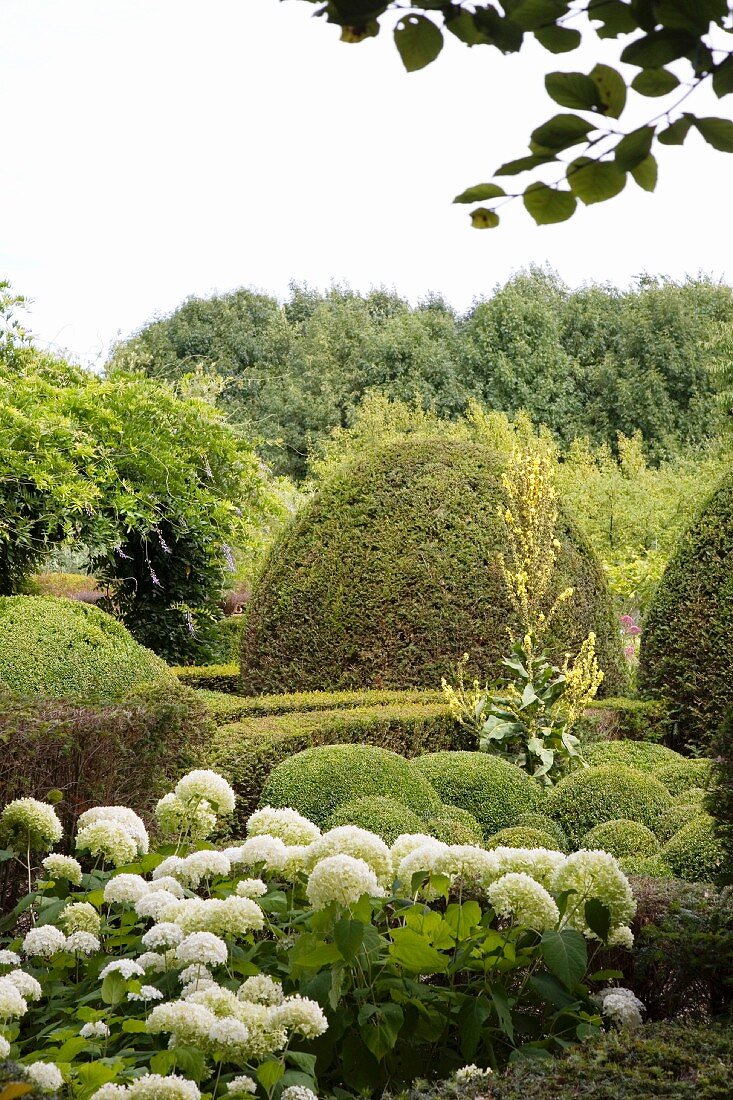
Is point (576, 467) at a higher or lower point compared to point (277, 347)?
lower

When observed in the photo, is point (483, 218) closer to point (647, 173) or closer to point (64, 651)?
point (647, 173)

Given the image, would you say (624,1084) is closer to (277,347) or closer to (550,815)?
(550,815)

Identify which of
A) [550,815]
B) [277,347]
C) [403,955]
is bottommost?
[550,815]

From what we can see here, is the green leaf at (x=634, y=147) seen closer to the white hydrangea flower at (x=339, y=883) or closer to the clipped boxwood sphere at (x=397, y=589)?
the white hydrangea flower at (x=339, y=883)

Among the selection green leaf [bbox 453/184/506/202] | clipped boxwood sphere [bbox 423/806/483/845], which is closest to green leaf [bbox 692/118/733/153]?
green leaf [bbox 453/184/506/202]

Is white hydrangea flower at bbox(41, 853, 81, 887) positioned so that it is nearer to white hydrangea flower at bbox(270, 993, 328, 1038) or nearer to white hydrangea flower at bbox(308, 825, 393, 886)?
white hydrangea flower at bbox(308, 825, 393, 886)

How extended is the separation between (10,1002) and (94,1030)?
178mm

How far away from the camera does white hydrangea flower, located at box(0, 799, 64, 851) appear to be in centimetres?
306

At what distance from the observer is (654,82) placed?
1.70m

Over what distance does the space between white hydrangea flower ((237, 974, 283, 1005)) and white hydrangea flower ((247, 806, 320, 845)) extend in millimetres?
689

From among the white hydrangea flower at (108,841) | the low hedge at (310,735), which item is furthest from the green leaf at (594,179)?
the low hedge at (310,735)

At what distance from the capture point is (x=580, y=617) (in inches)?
295

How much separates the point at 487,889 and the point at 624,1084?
68 centimetres

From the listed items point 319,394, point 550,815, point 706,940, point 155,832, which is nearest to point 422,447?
point 550,815
